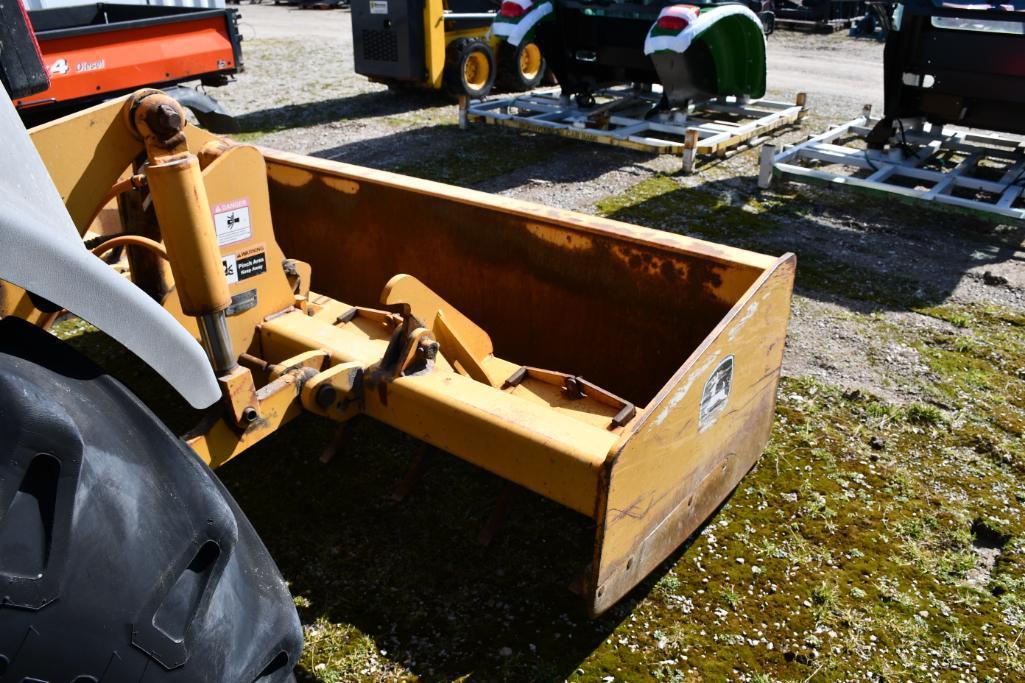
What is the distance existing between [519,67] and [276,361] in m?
7.03

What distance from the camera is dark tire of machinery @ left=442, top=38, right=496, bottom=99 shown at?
851cm

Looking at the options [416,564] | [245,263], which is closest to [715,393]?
[416,564]

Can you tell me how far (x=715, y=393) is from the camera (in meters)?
2.34

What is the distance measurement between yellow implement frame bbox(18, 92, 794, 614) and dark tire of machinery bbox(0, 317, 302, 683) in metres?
0.67

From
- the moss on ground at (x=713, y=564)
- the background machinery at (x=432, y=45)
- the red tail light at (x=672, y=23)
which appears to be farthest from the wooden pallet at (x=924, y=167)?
the background machinery at (x=432, y=45)

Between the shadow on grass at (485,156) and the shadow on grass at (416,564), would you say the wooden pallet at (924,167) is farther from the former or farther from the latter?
the shadow on grass at (416,564)

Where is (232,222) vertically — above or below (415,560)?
above

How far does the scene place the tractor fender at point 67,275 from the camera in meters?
1.18

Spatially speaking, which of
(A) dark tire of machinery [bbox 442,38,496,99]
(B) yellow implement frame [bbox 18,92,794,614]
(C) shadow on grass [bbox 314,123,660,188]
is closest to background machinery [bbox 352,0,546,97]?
(A) dark tire of machinery [bbox 442,38,496,99]

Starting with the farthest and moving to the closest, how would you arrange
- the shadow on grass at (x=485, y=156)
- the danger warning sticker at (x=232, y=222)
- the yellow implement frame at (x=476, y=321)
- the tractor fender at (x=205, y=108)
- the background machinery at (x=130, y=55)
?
the shadow on grass at (x=485, y=156)
the tractor fender at (x=205, y=108)
the background machinery at (x=130, y=55)
the danger warning sticker at (x=232, y=222)
the yellow implement frame at (x=476, y=321)

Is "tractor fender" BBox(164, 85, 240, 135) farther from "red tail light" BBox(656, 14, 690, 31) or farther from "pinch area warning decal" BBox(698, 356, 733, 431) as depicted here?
"pinch area warning decal" BBox(698, 356, 733, 431)

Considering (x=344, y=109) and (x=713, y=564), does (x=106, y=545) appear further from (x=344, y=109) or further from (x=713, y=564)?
(x=344, y=109)

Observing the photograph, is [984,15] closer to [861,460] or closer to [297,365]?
[861,460]

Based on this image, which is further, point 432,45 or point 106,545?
point 432,45
